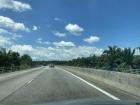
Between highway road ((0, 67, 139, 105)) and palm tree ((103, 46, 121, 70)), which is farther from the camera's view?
palm tree ((103, 46, 121, 70))

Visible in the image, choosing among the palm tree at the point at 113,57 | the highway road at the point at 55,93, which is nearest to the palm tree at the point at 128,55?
the palm tree at the point at 113,57

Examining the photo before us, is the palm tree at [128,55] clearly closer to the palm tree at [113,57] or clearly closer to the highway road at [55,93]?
the palm tree at [113,57]

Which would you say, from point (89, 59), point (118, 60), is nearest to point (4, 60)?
point (118, 60)

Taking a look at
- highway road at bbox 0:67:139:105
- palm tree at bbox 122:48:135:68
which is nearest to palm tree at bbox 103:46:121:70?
palm tree at bbox 122:48:135:68

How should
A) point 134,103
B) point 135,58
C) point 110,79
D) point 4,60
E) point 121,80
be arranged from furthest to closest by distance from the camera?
point 135,58 → point 4,60 → point 110,79 → point 121,80 → point 134,103

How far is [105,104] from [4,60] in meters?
96.2

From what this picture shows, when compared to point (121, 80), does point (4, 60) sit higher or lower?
higher

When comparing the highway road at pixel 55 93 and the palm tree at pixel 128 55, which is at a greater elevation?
the palm tree at pixel 128 55

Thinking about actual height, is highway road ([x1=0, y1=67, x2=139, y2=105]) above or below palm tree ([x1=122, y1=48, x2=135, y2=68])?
below

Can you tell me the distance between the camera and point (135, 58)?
109688 millimetres

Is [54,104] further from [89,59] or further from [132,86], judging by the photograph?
[89,59]

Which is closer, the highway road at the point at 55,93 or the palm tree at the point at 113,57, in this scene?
the highway road at the point at 55,93

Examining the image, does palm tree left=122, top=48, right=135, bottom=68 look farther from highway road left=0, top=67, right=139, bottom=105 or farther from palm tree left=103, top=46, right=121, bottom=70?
highway road left=0, top=67, right=139, bottom=105

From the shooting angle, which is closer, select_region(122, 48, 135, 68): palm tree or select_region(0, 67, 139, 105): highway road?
select_region(0, 67, 139, 105): highway road
